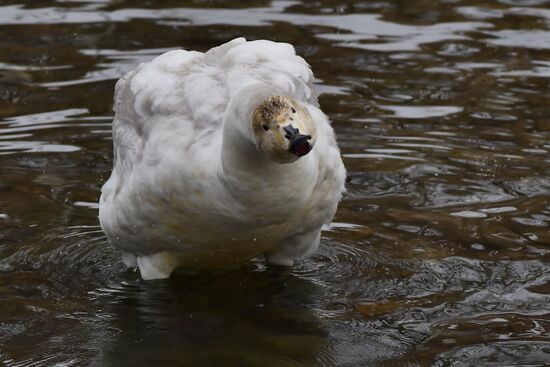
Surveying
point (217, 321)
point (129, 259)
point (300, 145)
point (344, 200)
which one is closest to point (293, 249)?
point (217, 321)

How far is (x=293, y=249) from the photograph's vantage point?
724cm

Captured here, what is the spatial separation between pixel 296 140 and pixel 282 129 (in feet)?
0.26

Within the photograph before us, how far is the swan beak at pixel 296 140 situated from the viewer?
17.7 ft

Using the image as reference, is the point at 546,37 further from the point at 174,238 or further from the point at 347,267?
the point at 174,238

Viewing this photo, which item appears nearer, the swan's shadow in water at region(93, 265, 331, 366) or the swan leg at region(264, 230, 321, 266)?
the swan's shadow in water at region(93, 265, 331, 366)

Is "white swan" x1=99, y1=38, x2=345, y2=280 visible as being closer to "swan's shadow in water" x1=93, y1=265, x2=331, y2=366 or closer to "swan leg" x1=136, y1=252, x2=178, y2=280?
"swan leg" x1=136, y1=252, x2=178, y2=280

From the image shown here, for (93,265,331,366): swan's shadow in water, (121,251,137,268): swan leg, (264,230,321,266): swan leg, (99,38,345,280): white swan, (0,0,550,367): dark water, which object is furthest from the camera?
(121,251,137,268): swan leg

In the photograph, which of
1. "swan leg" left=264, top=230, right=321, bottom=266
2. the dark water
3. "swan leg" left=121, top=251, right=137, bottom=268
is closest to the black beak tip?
the dark water

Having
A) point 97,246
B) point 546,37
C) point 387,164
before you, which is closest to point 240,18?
point 546,37

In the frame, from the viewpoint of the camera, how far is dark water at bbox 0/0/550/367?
6488 mm

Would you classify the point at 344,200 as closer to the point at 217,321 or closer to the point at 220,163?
the point at 217,321

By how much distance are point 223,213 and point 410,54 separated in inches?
246

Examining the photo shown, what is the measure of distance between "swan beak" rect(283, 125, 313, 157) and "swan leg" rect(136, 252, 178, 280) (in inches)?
74.6

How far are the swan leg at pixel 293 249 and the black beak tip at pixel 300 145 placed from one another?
164cm
